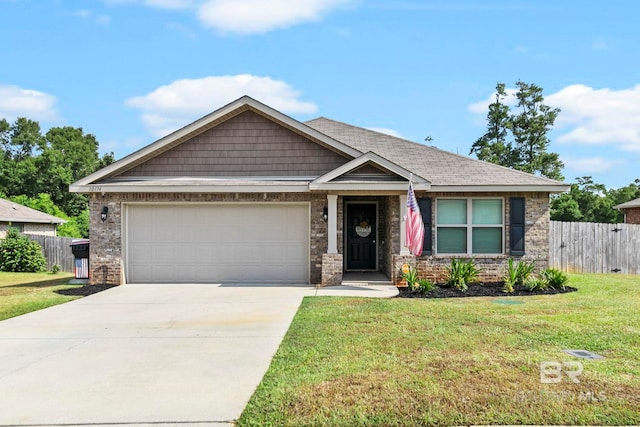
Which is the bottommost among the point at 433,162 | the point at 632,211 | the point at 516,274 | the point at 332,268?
the point at 516,274

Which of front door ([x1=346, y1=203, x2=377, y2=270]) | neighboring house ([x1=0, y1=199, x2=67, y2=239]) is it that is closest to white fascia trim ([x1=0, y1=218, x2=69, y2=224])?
neighboring house ([x1=0, y1=199, x2=67, y2=239])

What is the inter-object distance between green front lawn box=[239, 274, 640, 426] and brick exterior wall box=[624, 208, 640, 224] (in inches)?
897

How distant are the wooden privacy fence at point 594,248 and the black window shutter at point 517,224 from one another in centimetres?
525

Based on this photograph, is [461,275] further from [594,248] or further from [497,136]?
[497,136]

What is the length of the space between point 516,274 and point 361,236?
4914 millimetres

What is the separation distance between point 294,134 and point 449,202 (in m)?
4.52

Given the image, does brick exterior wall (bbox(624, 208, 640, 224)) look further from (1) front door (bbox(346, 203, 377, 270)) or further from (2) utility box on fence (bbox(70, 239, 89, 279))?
(2) utility box on fence (bbox(70, 239, 89, 279))

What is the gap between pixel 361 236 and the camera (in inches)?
629

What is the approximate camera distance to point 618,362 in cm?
585

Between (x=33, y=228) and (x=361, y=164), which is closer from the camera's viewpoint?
(x=361, y=164)

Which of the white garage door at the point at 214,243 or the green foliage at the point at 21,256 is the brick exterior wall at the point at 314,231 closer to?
the white garage door at the point at 214,243

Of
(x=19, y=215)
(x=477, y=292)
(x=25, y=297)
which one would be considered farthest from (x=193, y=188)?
(x=19, y=215)

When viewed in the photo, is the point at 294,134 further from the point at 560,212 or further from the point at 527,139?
the point at 527,139

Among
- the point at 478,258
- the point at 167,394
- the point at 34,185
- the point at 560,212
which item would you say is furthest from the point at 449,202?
the point at 34,185
